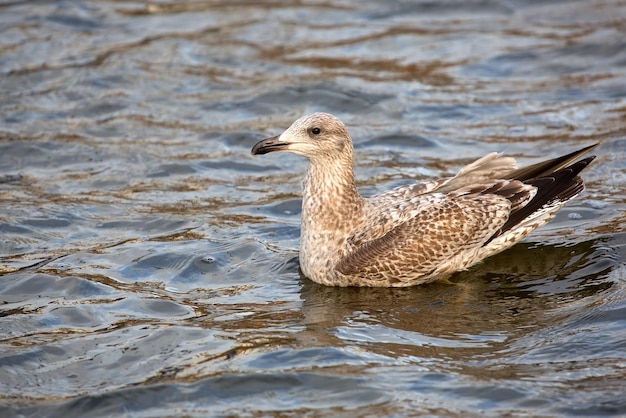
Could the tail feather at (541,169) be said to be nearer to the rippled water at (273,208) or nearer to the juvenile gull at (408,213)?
the juvenile gull at (408,213)

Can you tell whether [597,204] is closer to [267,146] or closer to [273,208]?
[273,208]

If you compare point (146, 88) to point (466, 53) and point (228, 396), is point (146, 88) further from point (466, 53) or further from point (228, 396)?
point (228, 396)

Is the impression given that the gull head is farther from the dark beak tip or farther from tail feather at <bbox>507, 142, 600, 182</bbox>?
tail feather at <bbox>507, 142, 600, 182</bbox>

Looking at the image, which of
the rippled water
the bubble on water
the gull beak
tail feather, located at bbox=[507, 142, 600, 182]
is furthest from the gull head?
the bubble on water

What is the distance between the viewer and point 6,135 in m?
Answer: 11.9

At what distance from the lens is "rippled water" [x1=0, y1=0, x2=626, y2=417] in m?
6.64

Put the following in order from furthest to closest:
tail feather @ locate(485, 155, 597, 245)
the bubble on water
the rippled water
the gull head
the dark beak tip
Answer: the bubble on water, tail feather @ locate(485, 155, 597, 245), the gull head, the dark beak tip, the rippled water

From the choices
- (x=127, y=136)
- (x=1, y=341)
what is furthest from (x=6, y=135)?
(x=1, y=341)

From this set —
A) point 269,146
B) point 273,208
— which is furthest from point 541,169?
point 273,208

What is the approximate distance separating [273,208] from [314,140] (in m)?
1.82

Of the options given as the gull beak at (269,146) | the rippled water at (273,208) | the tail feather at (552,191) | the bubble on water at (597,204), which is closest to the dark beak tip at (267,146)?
the gull beak at (269,146)

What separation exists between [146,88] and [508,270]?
21.0 feet

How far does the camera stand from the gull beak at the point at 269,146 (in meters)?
8.23

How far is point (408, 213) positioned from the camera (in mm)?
8406
